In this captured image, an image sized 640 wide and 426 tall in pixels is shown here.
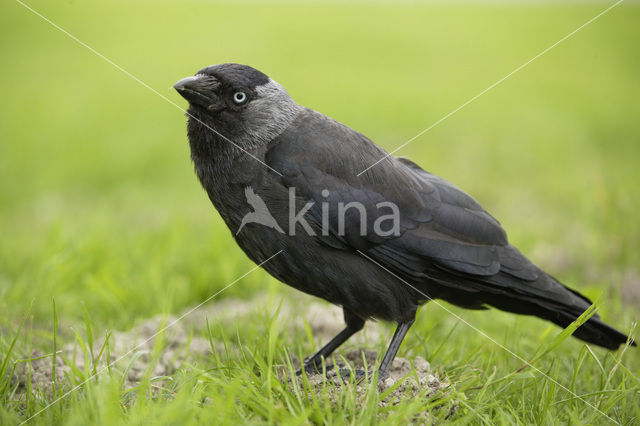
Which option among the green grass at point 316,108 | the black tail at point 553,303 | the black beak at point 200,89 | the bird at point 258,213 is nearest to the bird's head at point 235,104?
the black beak at point 200,89

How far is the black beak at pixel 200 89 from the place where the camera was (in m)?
2.96

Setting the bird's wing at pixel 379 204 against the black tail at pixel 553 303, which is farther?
the black tail at pixel 553 303

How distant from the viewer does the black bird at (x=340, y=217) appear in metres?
2.91

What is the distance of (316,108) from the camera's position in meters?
9.81

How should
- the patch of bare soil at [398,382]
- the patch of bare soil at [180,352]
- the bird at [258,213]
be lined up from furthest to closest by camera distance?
1. the bird at [258,213]
2. the patch of bare soil at [180,352]
3. the patch of bare soil at [398,382]

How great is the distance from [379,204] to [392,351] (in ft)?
2.53

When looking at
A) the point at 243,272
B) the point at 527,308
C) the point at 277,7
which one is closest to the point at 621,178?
the point at 527,308

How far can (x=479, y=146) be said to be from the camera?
9.65m

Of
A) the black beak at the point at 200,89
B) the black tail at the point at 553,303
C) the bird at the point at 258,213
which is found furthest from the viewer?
the black tail at the point at 553,303

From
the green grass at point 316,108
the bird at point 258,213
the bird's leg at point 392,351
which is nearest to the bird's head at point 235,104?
the bird at point 258,213

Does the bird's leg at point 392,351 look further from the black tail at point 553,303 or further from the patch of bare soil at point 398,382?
the black tail at point 553,303

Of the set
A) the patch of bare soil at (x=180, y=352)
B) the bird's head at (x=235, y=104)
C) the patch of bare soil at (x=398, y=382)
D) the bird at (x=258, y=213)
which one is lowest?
the patch of bare soil at (x=180, y=352)

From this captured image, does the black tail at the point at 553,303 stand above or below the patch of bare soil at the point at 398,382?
above

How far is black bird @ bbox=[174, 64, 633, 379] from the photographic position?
291 cm
